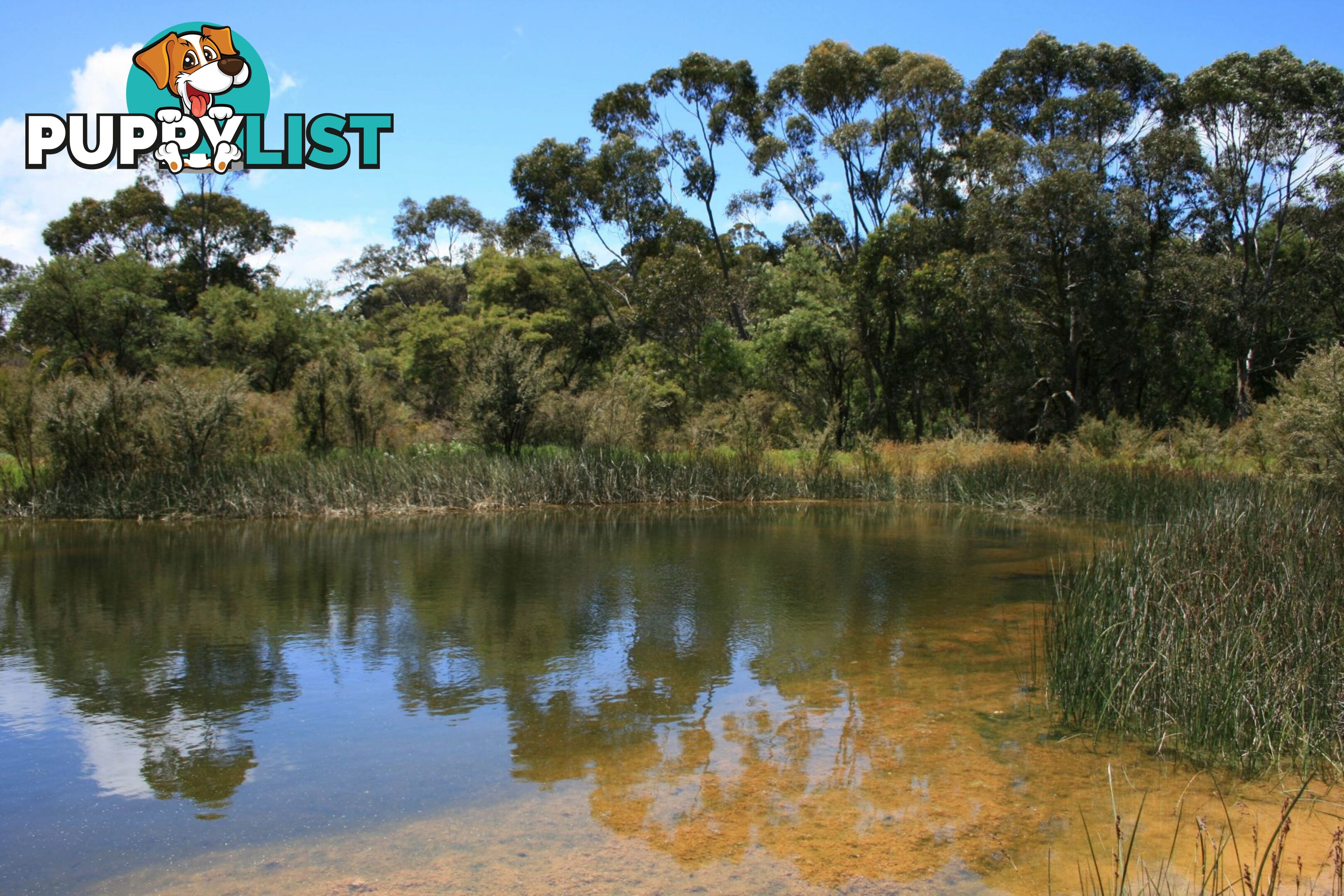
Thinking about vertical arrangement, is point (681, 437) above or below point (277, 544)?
above

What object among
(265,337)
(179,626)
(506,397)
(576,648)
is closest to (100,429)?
(506,397)

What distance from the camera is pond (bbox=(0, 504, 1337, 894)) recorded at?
14.7 ft

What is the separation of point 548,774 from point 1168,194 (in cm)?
2967

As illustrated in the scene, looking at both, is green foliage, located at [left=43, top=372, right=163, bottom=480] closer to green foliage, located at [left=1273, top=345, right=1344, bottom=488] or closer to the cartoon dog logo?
the cartoon dog logo

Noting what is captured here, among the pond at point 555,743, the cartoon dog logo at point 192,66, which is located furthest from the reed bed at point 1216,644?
the cartoon dog logo at point 192,66

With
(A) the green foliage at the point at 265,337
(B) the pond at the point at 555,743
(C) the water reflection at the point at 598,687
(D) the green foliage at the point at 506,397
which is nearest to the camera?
(B) the pond at the point at 555,743

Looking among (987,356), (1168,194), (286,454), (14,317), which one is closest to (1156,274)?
(1168,194)

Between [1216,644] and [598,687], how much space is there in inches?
169

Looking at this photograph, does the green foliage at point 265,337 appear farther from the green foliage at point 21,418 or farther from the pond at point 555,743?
the pond at point 555,743

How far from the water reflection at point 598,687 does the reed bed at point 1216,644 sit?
61 centimetres

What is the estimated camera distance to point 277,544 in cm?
1551

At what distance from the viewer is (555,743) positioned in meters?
6.09

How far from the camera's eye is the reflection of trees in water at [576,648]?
546cm

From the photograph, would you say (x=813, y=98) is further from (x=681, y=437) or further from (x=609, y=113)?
(x=681, y=437)
